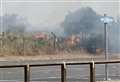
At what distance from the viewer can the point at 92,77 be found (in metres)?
11.3

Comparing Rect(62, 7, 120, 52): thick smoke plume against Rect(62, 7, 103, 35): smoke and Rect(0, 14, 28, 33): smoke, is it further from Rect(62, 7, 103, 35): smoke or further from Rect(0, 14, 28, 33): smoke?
Rect(0, 14, 28, 33): smoke

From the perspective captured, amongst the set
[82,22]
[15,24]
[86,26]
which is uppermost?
[82,22]

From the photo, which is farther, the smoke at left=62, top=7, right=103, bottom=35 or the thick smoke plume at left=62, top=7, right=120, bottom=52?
the smoke at left=62, top=7, right=103, bottom=35

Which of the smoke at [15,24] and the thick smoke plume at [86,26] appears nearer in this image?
the thick smoke plume at [86,26]

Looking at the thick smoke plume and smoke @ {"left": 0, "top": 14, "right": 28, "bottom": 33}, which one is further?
smoke @ {"left": 0, "top": 14, "right": 28, "bottom": 33}

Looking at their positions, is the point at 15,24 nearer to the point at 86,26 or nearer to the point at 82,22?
the point at 82,22

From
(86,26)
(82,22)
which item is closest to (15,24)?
(82,22)

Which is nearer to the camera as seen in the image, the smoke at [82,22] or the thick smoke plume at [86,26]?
the thick smoke plume at [86,26]

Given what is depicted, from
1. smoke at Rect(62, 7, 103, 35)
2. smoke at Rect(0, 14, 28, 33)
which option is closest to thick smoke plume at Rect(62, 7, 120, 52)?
smoke at Rect(62, 7, 103, 35)

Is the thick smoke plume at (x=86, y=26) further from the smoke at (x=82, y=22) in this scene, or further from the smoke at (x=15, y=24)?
the smoke at (x=15, y=24)

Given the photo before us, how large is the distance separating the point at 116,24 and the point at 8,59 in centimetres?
897

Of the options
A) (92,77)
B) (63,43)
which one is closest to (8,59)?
(63,43)

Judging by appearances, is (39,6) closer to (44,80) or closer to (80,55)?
(80,55)

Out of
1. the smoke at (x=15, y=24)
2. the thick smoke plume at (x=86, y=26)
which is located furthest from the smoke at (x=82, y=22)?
the smoke at (x=15, y=24)
